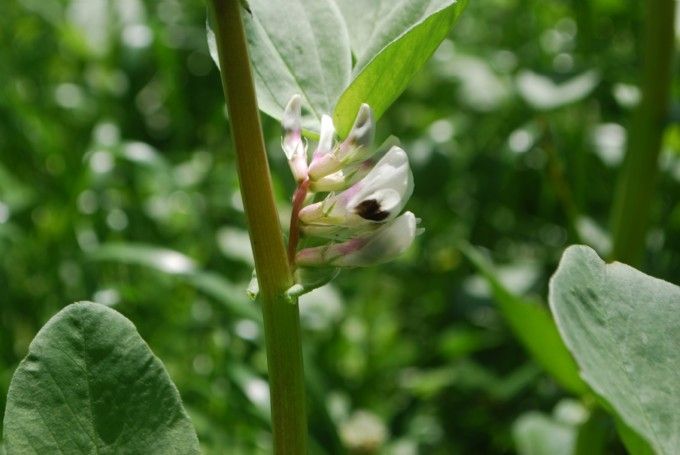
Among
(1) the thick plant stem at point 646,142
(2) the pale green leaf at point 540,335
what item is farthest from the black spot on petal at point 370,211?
(1) the thick plant stem at point 646,142

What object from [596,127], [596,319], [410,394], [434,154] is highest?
[596,319]

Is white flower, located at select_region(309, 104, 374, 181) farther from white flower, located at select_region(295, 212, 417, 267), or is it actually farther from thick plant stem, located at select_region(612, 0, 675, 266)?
thick plant stem, located at select_region(612, 0, 675, 266)

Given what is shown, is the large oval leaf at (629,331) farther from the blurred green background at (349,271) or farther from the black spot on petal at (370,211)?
the blurred green background at (349,271)

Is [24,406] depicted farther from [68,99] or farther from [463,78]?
[68,99]

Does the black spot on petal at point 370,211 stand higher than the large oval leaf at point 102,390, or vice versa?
the black spot on petal at point 370,211

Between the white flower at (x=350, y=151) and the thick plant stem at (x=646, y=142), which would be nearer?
the white flower at (x=350, y=151)

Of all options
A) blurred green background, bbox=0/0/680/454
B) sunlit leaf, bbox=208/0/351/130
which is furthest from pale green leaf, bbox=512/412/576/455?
sunlit leaf, bbox=208/0/351/130

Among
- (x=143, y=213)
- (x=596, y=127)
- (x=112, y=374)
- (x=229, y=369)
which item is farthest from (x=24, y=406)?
(x=596, y=127)
